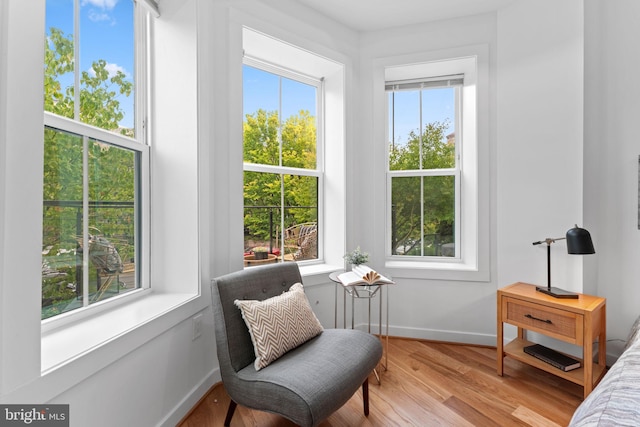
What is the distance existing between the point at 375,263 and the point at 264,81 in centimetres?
176

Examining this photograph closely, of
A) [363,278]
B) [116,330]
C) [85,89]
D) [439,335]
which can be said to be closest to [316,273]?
[363,278]

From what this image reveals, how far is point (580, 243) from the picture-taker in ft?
6.55

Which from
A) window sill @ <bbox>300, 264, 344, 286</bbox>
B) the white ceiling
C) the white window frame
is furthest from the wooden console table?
the white ceiling

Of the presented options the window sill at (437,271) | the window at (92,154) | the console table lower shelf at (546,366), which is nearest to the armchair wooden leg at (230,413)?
the window at (92,154)

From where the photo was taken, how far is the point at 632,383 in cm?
104

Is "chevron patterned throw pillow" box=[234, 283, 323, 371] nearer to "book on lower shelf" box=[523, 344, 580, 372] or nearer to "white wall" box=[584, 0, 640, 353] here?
"book on lower shelf" box=[523, 344, 580, 372]

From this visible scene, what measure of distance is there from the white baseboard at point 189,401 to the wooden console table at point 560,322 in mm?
1859

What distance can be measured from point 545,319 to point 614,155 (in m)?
1.20

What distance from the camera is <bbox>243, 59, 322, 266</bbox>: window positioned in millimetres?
2545

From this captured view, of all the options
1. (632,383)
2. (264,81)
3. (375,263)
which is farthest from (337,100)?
(632,383)

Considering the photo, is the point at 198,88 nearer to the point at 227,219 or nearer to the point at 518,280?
the point at 227,219

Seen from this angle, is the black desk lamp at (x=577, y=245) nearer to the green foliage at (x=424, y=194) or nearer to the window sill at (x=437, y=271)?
the window sill at (x=437, y=271)

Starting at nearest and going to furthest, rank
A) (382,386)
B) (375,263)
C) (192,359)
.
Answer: (192,359), (382,386), (375,263)

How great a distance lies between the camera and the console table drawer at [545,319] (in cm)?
188
